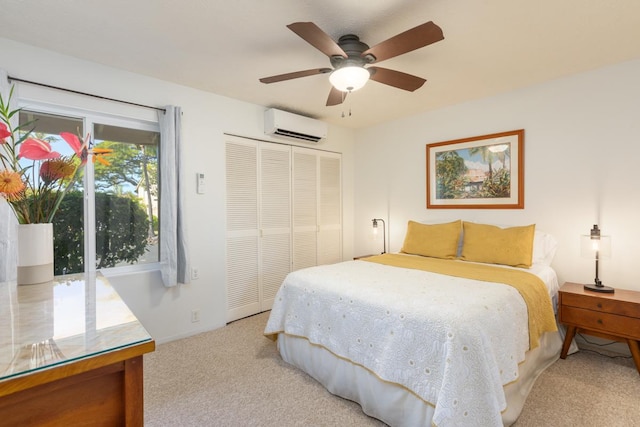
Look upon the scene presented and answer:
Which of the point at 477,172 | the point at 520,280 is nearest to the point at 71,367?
the point at 520,280

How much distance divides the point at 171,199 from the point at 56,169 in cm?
158

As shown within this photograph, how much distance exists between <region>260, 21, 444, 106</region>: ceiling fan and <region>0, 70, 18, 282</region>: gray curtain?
69.7 inches

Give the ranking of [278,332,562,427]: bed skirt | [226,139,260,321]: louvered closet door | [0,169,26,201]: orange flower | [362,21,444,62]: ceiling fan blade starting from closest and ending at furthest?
1. [0,169,26,201]: orange flower
2. [362,21,444,62]: ceiling fan blade
3. [278,332,562,427]: bed skirt
4. [226,139,260,321]: louvered closet door

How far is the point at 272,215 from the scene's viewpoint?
371 cm

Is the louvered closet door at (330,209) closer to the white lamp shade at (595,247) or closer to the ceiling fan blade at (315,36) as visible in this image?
the ceiling fan blade at (315,36)

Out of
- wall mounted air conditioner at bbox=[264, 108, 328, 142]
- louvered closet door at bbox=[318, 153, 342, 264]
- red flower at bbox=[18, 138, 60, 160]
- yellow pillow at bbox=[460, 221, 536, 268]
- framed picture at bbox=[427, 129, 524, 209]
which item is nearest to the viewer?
red flower at bbox=[18, 138, 60, 160]

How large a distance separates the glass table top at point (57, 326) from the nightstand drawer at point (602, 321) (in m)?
2.98

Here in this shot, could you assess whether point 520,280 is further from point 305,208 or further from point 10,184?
point 10,184

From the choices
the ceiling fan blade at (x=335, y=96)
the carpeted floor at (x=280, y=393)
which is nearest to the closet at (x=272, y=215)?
the carpeted floor at (x=280, y=393)

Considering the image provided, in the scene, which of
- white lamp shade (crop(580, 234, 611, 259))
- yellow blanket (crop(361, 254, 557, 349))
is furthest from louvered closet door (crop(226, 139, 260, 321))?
white lamp shade (crop(580, 234, 611, 259))

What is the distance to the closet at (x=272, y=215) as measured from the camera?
133 inches

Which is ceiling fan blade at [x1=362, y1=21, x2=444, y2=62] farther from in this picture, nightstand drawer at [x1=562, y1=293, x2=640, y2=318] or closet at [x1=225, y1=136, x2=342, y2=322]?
nightstand drawer at [x1=562, y1=293, x2=640, y2=318]

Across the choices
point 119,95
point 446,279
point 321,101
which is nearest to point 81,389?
point 446,279

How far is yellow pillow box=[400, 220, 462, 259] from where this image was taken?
318cm
